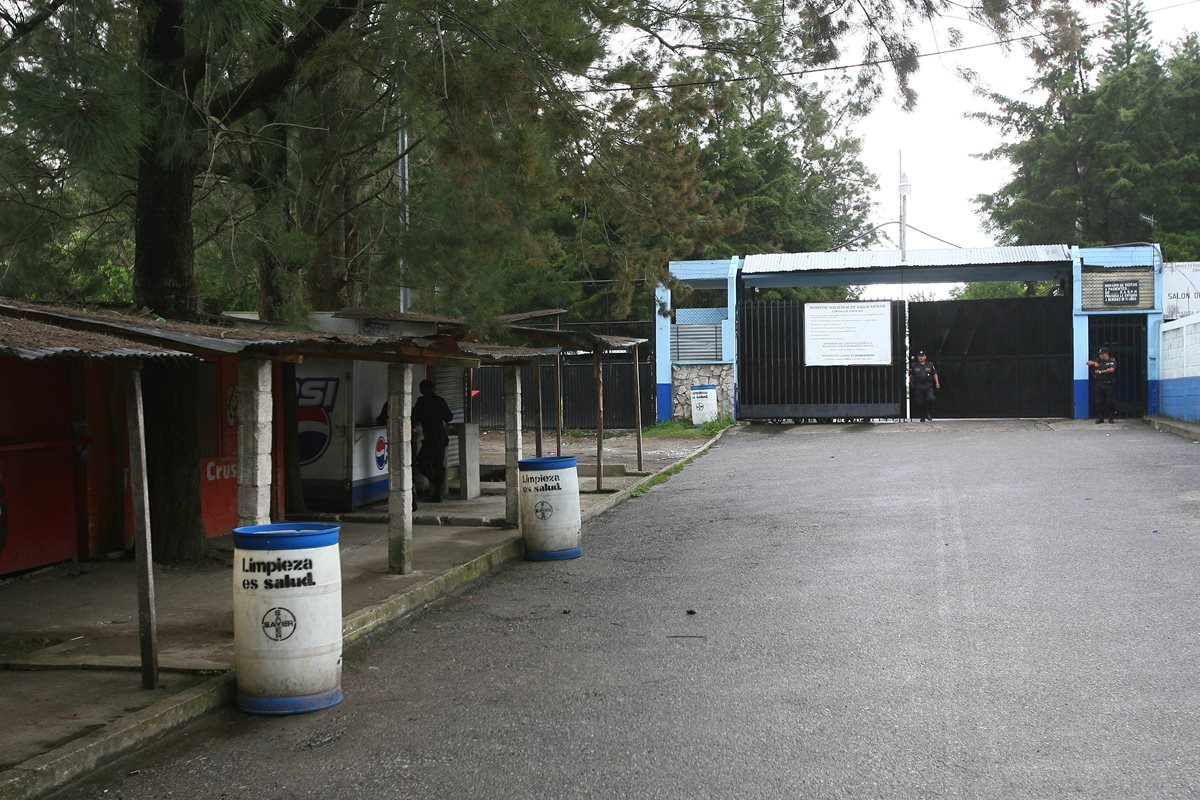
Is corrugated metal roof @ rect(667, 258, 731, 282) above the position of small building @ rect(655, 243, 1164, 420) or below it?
above

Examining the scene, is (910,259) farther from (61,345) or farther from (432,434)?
(61,345)

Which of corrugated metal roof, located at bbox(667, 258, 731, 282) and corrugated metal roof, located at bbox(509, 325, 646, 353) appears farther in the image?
corrugated metal roof, located at bbox(667, 258, 731, 282)

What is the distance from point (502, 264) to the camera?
50.4 feet

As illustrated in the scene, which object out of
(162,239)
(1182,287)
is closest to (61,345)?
(162,239)

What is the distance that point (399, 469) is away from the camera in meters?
9.55

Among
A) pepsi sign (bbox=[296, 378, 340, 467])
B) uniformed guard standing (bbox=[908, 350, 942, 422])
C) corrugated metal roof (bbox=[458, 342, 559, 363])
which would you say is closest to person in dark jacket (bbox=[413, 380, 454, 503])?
pepsi sign (bbox=[296, 378, 340, 467])

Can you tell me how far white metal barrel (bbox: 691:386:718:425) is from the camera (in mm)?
27031

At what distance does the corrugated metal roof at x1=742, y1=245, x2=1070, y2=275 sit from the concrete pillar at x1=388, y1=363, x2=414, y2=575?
19.4 metres

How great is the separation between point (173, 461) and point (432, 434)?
18.0 feet

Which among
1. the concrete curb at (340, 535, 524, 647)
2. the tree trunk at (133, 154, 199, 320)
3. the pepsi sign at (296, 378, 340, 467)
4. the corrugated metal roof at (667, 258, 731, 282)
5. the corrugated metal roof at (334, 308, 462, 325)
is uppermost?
the corrugated metal roof at (667, 258, 731, 282)

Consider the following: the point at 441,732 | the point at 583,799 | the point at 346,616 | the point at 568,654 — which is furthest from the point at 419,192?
the point at 583,799

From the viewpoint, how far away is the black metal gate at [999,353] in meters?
26.8

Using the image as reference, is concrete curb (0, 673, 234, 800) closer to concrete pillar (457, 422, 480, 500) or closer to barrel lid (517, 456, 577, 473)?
barrel lid (517, 456, 577, 473)

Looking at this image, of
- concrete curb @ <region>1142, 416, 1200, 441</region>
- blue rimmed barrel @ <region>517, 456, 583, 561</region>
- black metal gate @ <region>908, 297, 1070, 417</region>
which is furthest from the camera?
black metal gate @ <region>908, 297, 1070, 417</region>
